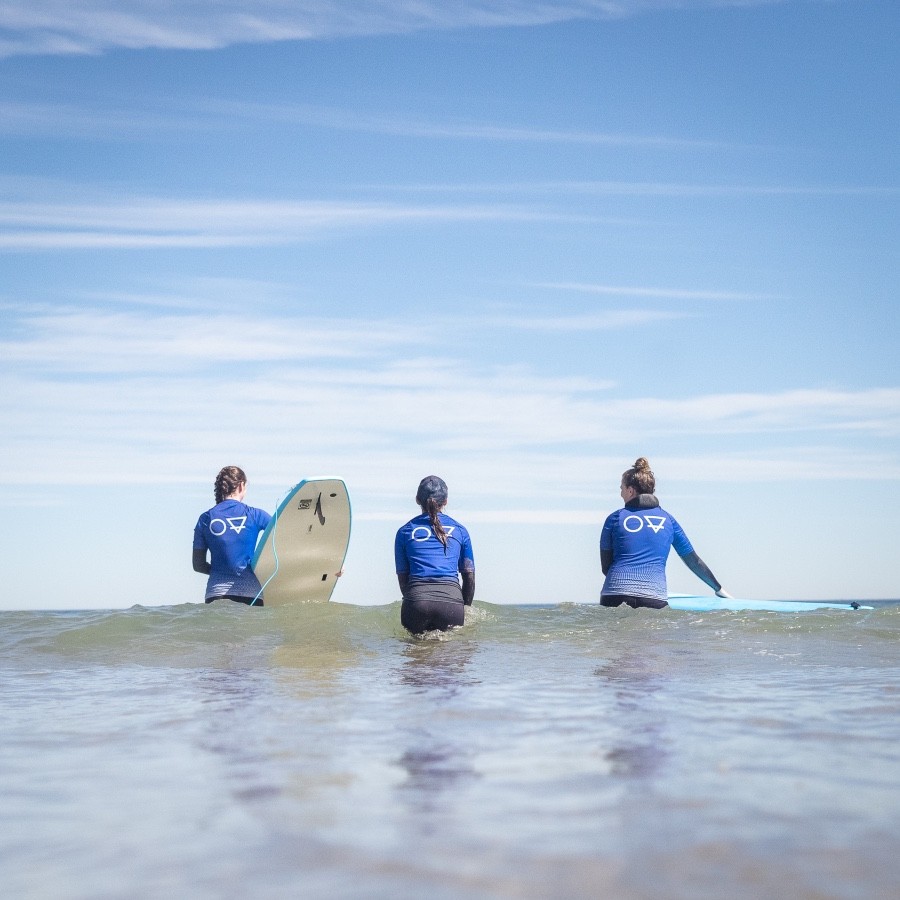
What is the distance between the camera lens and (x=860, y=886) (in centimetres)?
195

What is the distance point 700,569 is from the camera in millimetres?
10016

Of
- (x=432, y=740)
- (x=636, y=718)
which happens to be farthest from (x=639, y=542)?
(x=432, y=740)

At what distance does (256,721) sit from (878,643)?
→ 230 inches

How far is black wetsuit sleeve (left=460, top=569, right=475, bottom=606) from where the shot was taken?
8.52 meters

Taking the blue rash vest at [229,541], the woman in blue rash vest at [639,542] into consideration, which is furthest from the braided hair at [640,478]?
the blue rash vest at [229,541]

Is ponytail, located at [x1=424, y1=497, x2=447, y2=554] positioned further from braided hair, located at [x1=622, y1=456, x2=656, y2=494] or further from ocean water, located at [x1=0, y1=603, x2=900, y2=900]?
braided hair, located at [x1=622, y1=456, x2=656, y2=494]

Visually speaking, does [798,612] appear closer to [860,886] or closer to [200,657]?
[200,657]

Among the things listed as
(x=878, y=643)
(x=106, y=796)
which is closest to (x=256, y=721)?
(x=106, y=796)

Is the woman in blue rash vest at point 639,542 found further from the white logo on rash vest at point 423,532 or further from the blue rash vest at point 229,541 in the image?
the blue rash vest at point 229,541

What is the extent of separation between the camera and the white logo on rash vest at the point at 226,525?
9.72 m

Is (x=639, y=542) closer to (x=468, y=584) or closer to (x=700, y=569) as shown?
(x=700, y=569)

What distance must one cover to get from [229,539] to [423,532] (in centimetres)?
245

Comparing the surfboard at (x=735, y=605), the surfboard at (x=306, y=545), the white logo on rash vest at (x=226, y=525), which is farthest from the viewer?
the surfboard at (x=735, y=605)

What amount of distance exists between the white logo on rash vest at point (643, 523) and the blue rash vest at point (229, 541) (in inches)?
144
